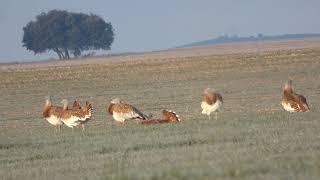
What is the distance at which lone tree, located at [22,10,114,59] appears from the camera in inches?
5453

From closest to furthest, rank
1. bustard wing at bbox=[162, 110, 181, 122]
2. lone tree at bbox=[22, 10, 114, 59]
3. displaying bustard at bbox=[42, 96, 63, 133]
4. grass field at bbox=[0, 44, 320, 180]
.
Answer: grass field at bbox=[0, 44, 320, 180]
bustard wing at bbox=[162, 110, 181, 122]
displaying bustard at bbox=[42, 96, 63, 133]
lone tree at bbox=[22, 10, 114, 59]

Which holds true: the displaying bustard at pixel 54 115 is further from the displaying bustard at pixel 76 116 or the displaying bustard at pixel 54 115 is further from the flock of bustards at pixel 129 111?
the displaying bustard at pixel 76 116

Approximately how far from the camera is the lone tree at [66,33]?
138500mm

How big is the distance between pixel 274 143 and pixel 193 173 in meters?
4.56

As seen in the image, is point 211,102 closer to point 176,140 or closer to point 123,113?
point 123,113

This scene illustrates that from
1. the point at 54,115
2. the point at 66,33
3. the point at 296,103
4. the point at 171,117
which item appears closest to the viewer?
the point at 171,117

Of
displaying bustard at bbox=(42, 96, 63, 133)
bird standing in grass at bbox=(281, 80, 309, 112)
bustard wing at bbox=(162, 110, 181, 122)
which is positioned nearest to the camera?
bustard wing at bbox=(162, 110, 181, 122)

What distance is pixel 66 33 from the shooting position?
458 ft

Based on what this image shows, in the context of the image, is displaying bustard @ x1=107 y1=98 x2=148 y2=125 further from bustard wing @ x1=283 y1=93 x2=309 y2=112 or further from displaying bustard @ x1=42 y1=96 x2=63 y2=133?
bustard wing @ x1=283 y1=93 x2=309 y2=112

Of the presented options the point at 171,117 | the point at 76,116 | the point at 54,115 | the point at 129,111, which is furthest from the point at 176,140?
the point at 54,115

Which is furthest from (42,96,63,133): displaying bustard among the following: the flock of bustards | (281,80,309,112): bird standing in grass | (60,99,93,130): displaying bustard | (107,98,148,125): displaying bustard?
(281,80,309,112): bird standing in grass

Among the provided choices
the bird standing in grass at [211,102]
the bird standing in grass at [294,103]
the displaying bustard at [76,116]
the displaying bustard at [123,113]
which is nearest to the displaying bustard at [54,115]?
the displaying bustard at [76,116]

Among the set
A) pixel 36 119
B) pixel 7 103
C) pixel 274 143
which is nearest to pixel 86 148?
pixel 274 143

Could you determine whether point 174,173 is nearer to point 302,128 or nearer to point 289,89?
point 302,128
